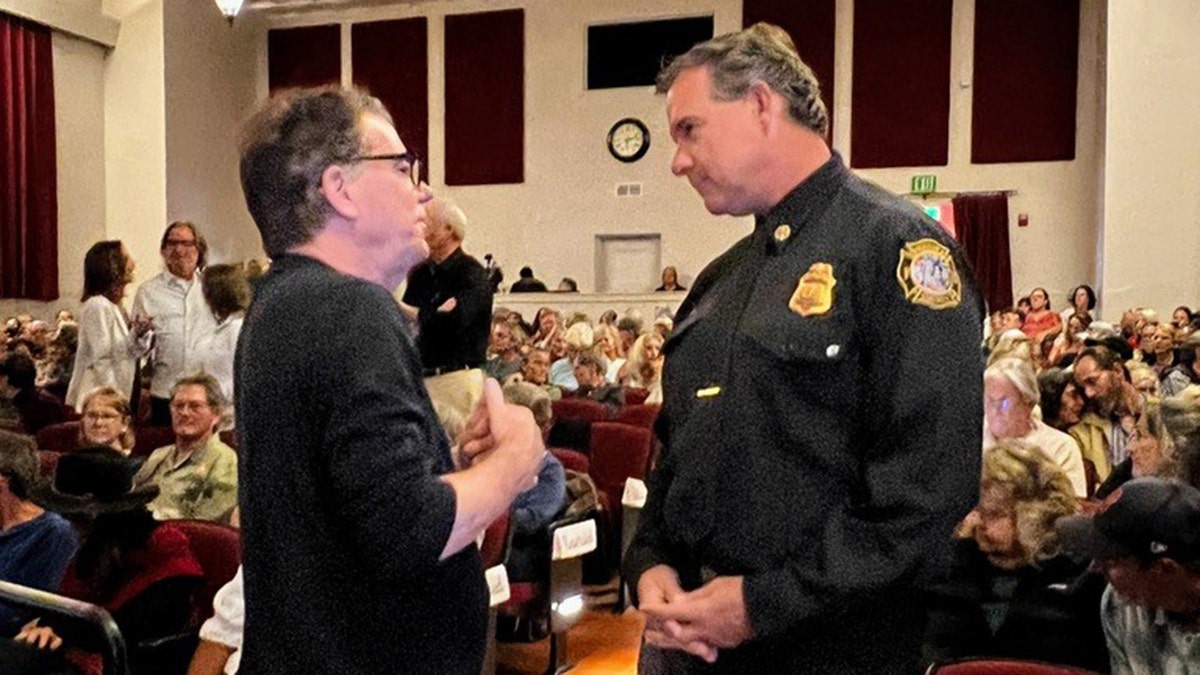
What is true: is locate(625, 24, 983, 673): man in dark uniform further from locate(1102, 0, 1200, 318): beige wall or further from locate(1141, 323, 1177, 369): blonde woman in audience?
locate(1102, 0, 1200, 318): beige wall

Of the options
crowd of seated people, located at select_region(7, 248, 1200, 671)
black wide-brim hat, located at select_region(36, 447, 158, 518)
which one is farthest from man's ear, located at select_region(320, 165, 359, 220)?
black wide-brim hat, located at select_region(36, 447, 158, 518)

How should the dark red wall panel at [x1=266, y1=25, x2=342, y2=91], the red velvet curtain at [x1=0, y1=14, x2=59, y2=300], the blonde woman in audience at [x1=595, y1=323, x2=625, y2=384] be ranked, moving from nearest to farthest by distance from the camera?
the blonde woman in audience at [x1=595, y1=323, x2=625, y2=384] → the red velvet curtain at [x1=0, y1=14, x2=59, y2=300] → the dark red wall panel at [x1=266, y1=25, x2=342, y2=91]

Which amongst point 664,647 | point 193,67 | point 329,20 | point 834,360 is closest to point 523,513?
point 664,647

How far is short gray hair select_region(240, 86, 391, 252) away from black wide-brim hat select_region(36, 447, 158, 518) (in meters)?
1.70

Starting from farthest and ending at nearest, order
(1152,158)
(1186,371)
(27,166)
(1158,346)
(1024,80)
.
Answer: (1024,80) → (27,166) → (1152,158) → (1158,346) → (1186,371)

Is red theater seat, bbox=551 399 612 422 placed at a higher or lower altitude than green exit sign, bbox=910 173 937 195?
lower

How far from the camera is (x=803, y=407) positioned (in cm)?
125

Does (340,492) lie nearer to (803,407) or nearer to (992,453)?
(803,407)

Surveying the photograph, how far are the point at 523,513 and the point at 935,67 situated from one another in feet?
36.2

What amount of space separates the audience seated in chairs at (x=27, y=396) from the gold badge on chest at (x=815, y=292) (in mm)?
4893

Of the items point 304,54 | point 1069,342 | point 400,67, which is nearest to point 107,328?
point 1069,342

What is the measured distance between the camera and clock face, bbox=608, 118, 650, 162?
46.3 ft

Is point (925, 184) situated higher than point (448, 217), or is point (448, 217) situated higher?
point (925, 184)

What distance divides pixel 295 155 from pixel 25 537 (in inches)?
73.5
